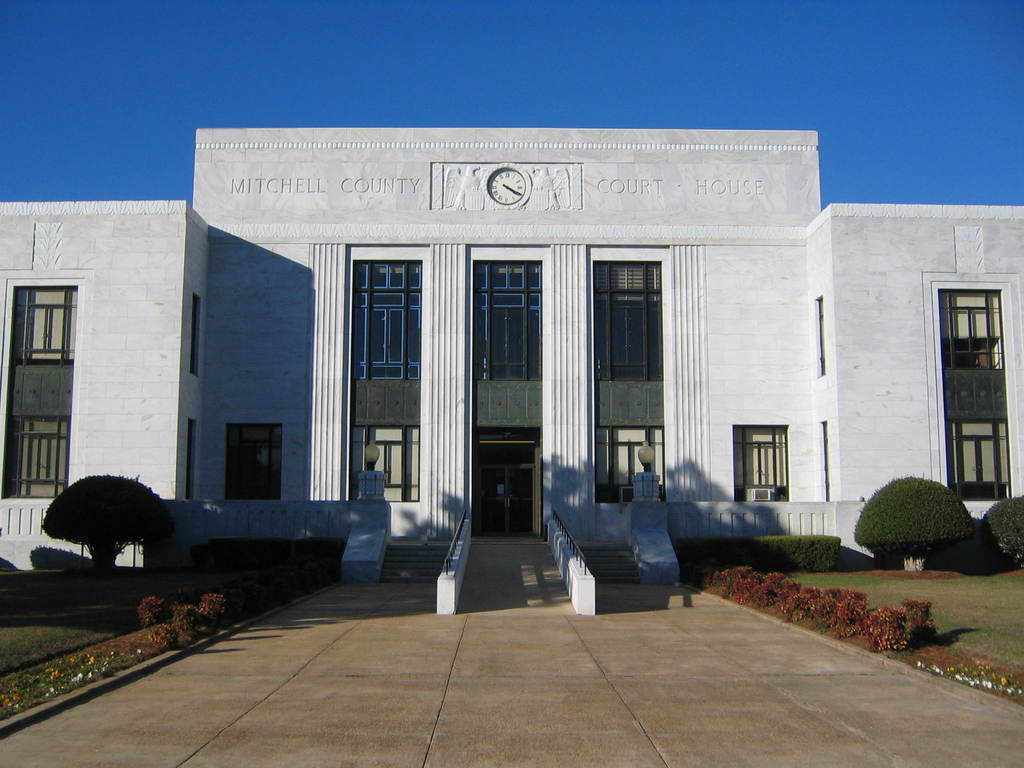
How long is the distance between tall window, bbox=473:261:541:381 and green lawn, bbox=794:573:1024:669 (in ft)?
33.6

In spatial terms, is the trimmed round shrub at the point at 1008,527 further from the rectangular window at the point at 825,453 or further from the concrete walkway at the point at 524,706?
the concrete walkway at the point at 524,706

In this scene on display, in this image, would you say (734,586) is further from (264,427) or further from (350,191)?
(350,191)

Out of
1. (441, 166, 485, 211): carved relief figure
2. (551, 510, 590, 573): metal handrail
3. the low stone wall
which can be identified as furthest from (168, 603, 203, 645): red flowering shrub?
(441, 166, 485, 211): carved relief figure

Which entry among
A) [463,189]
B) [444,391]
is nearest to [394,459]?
[444,391]

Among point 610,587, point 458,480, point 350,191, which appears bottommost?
point 610,587

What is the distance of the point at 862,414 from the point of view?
1055 inches

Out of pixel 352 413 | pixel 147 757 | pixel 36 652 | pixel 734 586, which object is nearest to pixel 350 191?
pixel 352 413

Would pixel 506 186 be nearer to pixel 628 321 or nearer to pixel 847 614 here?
pixel 628 321

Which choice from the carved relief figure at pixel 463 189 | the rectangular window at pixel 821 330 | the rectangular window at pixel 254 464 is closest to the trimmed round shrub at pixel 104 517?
the rectangular window at pixel 254 464

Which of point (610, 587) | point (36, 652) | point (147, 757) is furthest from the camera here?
point (610, 587)

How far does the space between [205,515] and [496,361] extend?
31.2ft

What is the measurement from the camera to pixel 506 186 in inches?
1196

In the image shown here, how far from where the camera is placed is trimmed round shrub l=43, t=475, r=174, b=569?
2284 cm

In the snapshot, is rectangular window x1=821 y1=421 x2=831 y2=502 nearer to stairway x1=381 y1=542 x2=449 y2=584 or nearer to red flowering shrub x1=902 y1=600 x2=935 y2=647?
stairway x1=381 y1=542 x2=449 y2=584
